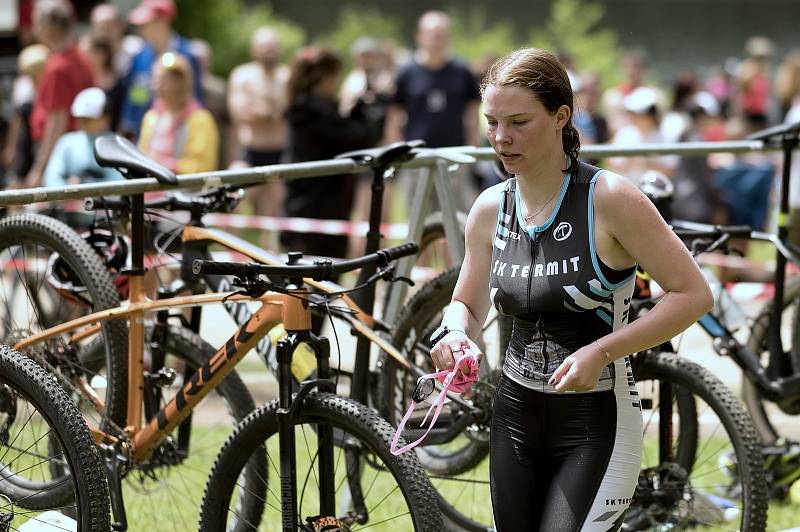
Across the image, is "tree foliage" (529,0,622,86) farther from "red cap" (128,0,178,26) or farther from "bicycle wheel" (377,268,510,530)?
"bicycle wheel" (377,268,510,530)

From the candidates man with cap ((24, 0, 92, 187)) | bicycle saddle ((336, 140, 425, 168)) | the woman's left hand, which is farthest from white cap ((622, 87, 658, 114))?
the woman's left hand

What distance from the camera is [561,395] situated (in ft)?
12.2

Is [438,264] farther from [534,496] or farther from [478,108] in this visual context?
[478,108]

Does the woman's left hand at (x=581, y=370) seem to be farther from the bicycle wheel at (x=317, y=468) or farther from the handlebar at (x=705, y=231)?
the handlebar at (x=705, y=231)

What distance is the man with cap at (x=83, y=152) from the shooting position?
350 inches

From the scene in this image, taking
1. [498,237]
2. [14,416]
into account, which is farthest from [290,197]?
[498,237]

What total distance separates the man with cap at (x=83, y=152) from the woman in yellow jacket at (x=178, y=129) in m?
0.43

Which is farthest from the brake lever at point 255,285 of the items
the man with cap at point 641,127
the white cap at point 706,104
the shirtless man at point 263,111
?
the white cap at point 706,104

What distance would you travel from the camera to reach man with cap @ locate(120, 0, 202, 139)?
11.1 meters

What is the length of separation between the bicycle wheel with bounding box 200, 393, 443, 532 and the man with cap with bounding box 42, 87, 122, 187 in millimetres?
4567

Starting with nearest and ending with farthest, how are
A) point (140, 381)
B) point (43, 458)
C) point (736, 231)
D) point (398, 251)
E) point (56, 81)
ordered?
1. point (398, 251)
2. point (43, 458)
3. point (140, 381)
4. point (736, 231)
5. point (56, 81)

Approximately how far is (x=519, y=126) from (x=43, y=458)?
212 cm

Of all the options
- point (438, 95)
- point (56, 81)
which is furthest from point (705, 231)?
point (56, 81)

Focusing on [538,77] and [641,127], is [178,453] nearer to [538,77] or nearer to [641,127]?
[538,77]
